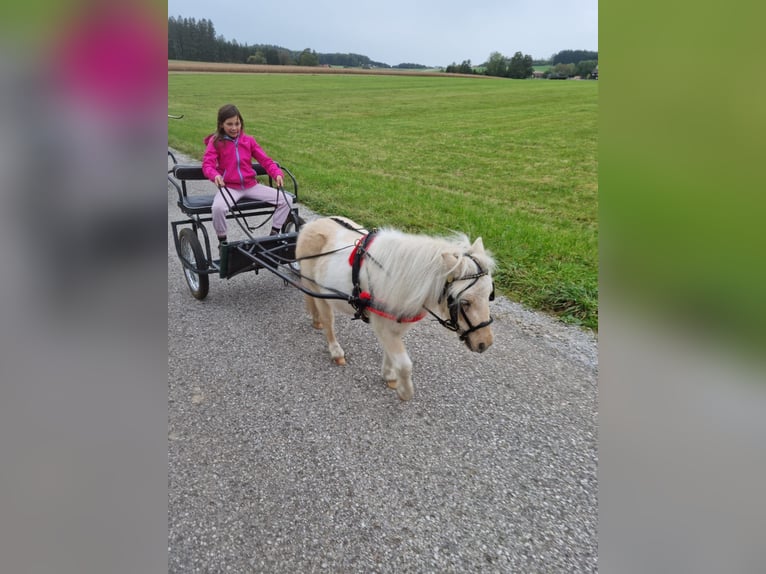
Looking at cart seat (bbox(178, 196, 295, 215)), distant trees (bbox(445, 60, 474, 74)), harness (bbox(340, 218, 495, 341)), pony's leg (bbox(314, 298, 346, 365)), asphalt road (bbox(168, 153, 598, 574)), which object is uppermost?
distant trees (bbox(445, 60, 474, 74))

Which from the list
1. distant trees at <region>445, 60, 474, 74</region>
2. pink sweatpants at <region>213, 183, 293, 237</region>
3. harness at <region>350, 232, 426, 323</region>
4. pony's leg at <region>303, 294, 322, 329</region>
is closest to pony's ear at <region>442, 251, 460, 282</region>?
harness at <region>350, 232, 426, 323</region>

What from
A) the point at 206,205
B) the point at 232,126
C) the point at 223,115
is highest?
the point at 223,115

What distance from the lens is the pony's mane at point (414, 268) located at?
262 centimetres

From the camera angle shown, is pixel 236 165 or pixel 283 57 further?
pixel 283 57

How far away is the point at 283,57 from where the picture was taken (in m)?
30.1

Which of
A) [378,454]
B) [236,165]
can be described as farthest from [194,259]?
[378,454]

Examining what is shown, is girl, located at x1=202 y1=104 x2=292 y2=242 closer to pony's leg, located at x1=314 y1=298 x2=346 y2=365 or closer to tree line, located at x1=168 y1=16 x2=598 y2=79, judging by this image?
tree line, located at x1=168 y1=16 x2=598 y2=79

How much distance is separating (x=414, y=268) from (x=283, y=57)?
32.6 meters

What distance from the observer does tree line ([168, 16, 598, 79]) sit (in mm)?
822

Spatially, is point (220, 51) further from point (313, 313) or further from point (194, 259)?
point (313, 313)
